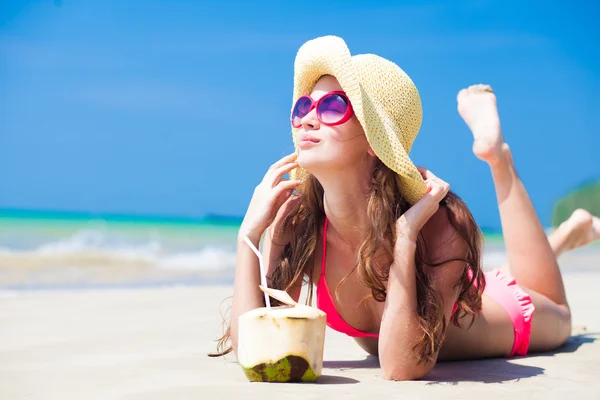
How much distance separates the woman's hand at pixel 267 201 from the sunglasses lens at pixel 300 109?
272 millimetres

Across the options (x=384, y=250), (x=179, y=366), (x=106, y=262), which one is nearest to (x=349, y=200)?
(x=384, y=250)

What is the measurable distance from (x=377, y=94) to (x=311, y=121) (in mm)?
300

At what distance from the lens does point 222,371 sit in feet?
11.3

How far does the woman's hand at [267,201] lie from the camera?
3.30 meters

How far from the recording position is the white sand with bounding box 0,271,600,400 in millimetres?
2916

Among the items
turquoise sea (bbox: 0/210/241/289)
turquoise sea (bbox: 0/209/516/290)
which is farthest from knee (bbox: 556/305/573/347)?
turquoise sea (bbox: 0/210/241/289)

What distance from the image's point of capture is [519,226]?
4.57 meters

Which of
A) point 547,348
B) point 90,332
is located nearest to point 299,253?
point 547,348

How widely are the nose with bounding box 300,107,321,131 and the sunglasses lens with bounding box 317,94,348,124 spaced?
2cm

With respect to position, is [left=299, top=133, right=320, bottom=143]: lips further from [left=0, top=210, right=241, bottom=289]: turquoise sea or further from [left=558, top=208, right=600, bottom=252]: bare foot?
[left=0, top=210, right=241, bottom=289]: turquoise sea

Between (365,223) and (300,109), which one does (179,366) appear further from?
(300,109)

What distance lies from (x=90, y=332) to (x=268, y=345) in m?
2.58

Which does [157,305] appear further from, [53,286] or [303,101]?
[303,101]

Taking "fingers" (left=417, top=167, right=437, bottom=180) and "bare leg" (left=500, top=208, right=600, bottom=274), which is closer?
"fingers" (left=417, top=167, right=437, bottom=180)
